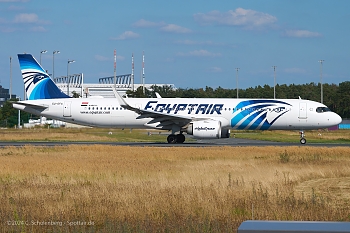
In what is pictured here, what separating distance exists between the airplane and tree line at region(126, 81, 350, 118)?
191ft

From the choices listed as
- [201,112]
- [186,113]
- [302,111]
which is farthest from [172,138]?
[302,111]

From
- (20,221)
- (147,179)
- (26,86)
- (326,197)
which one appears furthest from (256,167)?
(26,86)

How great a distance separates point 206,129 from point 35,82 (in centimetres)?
1303

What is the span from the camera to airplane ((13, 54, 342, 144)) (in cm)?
3675

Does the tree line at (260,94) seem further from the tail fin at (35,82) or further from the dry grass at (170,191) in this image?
the dry grass at (170,191)

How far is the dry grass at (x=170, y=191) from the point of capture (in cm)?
1037

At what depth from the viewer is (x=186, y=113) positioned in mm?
37125

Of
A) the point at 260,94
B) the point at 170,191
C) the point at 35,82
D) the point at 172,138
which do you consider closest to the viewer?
the point at 170,191

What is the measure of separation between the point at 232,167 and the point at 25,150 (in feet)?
40.3

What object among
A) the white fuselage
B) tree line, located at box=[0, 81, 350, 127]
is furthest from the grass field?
tree line, located at box=[0, 81, 350, 127]

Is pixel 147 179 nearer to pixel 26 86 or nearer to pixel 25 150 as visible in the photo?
pixel 25 150

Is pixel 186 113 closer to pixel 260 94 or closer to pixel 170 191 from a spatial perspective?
pixel 170 191

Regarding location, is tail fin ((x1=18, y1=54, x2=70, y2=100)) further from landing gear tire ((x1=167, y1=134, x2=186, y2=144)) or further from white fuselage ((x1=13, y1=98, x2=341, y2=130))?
landing gear tire ((x1=167, y1=134, x2=186, y2=144))

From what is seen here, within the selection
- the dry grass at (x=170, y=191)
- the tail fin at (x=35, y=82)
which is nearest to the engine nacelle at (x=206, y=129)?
the dry grass at (x=170, y=191)
